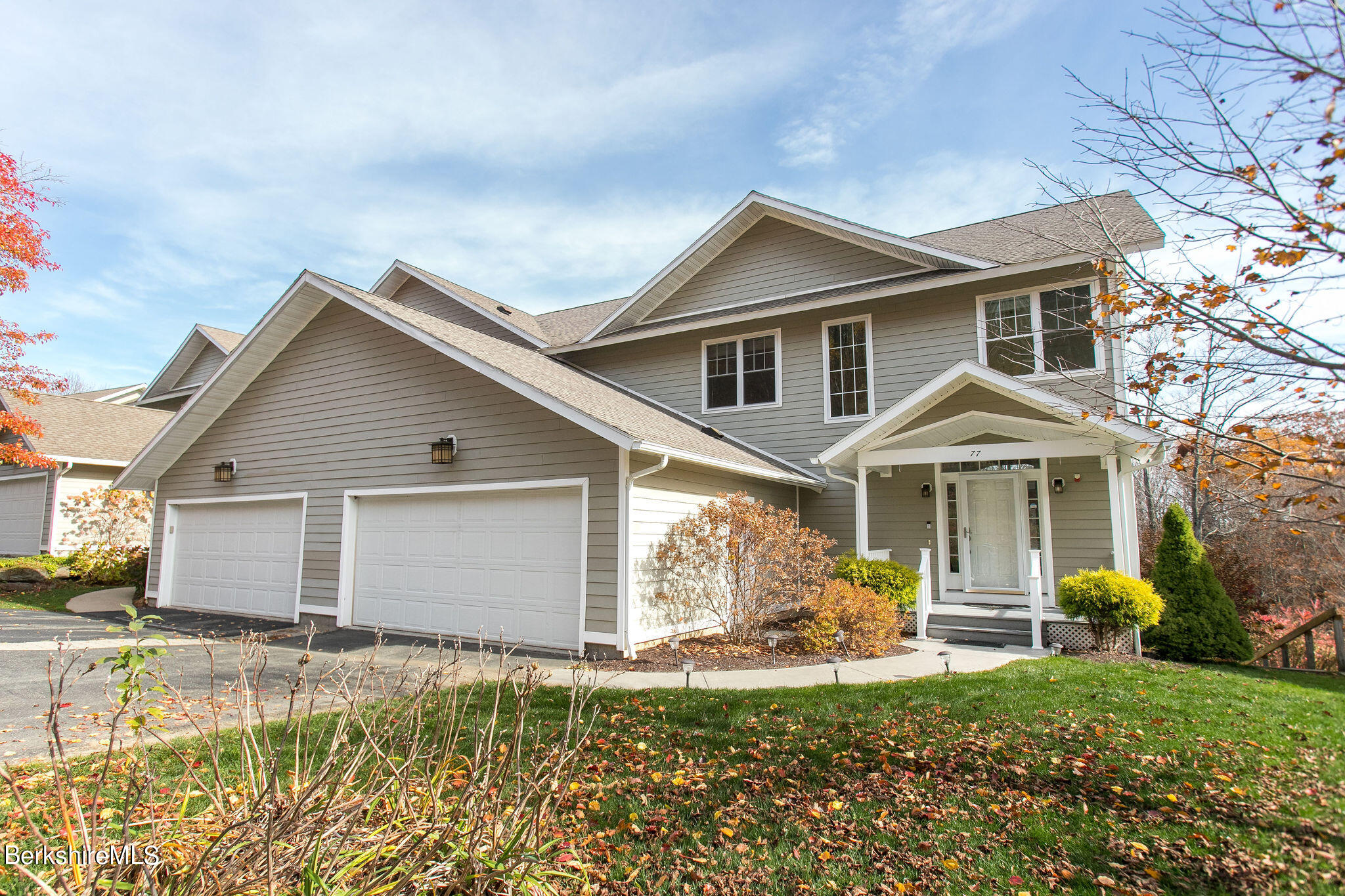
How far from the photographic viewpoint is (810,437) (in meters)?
12.7

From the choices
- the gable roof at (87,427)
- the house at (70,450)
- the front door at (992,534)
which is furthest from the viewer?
A: the gable roof at (87,427)

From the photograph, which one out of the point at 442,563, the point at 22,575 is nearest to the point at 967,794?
the point at 442,563

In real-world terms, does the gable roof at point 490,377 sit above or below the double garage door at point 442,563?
above

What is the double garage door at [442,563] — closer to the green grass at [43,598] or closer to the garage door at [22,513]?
the green grass at [43,598]

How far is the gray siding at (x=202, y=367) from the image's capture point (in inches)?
740

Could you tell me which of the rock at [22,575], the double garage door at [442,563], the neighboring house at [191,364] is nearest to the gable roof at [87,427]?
the neighboring house at [191,364]

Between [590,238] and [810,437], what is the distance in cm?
867

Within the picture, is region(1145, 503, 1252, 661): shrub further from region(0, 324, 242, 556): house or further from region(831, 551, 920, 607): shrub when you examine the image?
region(0, 324, 242, 556): house

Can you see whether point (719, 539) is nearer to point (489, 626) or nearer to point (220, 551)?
point (489, 626)

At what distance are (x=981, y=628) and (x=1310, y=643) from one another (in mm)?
3553

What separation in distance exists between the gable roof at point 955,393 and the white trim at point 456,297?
777cm

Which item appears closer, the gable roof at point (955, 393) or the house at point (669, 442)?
the gable roof at point (955, 393)

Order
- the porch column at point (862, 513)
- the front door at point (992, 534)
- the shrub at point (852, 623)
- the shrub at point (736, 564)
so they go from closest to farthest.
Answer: the shrub at point (852, 623), the shrub at point (736, 564), the porch column at point (862, 513), the front door at point (992, 534)

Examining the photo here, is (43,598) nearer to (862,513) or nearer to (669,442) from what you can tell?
(669,442)
